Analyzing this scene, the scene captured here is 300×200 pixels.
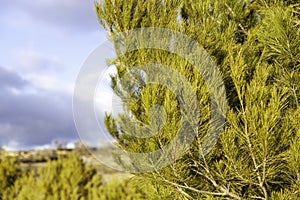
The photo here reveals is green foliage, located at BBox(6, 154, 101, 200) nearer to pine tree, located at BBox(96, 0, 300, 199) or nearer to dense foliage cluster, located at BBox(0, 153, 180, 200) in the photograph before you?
dense foliage cluster, located at BBox(0, 153, 180, 200)

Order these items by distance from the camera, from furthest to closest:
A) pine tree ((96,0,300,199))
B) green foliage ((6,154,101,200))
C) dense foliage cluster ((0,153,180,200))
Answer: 1. green foliage ((6,154,101,200))
2. dense foliage cluster ((0,153,180,200))
3. pine tree ((96,0,300,199))

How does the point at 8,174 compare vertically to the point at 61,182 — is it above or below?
above

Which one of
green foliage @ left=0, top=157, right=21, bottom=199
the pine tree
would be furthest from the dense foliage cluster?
the pine tree

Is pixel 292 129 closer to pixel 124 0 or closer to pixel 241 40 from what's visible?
pixel 241 40

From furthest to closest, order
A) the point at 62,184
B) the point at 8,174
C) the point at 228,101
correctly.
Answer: the point at 8,174, the point at 62,184, the point at 228,101

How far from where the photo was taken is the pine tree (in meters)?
2.73

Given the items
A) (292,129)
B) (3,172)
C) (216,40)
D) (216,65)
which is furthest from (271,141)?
(3,172)

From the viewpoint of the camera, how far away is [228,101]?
Answer: 3.12m

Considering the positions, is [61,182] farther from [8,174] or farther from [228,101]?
[228,101]

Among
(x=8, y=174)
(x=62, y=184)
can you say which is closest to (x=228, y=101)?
(x=62, y=184)

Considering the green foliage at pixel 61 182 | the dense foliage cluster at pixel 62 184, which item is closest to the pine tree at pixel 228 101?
the dense foliage cluster at pixel 62 184

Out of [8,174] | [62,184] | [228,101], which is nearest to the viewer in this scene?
[228,101]

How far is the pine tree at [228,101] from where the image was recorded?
8.96ft

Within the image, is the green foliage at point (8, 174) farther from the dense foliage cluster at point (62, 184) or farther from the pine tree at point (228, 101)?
the pine tree at point (228, 101)
